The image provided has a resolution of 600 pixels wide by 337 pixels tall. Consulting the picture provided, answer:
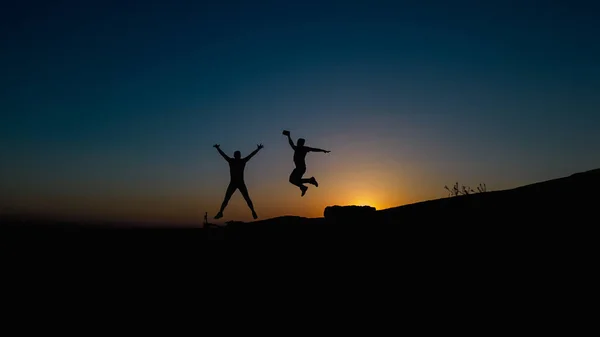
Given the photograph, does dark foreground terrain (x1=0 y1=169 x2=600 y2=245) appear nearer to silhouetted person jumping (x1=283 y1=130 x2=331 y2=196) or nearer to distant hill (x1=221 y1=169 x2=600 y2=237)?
distant hill (x1=221 y1=169 x2=600 y2=237)

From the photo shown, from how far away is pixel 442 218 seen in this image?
630cm

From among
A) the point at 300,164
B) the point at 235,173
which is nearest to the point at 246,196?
the point at 235,173

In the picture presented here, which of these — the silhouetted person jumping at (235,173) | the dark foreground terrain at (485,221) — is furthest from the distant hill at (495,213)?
the silhouetted person jumping at (235,173)

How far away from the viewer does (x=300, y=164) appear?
12.2 meters

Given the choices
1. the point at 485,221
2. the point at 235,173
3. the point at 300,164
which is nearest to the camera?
the point at 485,221

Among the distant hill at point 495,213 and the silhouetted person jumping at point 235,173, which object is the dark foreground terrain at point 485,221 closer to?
the distant hill at point 495,213

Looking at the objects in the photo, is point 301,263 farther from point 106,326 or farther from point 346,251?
point 106,326

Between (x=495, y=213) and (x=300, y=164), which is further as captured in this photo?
(x=300, y=164)

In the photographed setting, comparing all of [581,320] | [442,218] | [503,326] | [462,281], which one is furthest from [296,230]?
[581,320]

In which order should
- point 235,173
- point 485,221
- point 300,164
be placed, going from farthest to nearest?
1. point 300,164
2. point 235,173
3. point 485,221

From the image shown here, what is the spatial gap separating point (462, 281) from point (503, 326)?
2.75 ft

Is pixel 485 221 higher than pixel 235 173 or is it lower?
lower

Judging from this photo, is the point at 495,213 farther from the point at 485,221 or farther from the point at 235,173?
the point at 235,173

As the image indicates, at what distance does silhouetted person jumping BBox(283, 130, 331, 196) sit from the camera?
39.8ft
